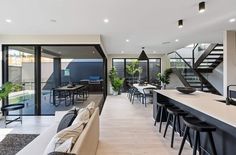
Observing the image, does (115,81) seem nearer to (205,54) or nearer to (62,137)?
(205,54)

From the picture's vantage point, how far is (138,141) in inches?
156

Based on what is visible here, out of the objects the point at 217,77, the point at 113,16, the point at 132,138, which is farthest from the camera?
the point at 217,77

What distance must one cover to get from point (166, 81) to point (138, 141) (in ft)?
28.1

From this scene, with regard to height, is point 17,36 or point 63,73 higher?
point 17,36

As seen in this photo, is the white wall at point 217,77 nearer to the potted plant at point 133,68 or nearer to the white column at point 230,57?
the potted plant at point 133,68

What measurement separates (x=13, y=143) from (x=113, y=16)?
3.42m

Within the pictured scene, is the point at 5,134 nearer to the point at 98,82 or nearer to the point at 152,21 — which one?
the point at 152,21

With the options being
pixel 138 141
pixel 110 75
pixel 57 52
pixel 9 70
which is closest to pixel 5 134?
pixel 9 70

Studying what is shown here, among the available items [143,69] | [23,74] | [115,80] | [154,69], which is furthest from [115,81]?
[23,74]

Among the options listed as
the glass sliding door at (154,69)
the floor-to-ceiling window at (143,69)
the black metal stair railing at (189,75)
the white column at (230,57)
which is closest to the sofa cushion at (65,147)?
the white column at (230,57)

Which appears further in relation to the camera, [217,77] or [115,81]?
[115,81]

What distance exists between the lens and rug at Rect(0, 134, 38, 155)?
3733mm

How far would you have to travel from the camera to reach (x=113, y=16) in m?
4.59

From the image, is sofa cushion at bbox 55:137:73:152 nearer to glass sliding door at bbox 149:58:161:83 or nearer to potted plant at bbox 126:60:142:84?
potted plant at bbox 126:60:142:84
